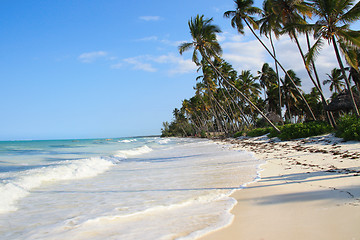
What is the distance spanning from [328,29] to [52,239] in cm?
1580

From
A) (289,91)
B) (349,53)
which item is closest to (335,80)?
(289,91)

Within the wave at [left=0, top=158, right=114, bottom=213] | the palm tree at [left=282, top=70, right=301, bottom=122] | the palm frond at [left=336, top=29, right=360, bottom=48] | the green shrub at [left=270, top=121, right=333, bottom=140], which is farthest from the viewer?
the palm tree at [left=282, top=70, right=301, bottom=122]

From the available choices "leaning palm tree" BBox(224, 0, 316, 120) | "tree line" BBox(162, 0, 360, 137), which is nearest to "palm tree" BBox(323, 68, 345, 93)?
"tree line" BBox(162, 0, 360, 137)

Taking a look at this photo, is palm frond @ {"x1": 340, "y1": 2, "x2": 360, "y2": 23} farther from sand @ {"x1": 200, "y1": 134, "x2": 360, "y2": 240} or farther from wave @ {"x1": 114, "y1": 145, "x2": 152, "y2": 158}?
wave @ {"x1": 114, "y1": 145, "x2": 152, "y2": 158}

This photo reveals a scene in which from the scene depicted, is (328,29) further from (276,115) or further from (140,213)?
(276,115)

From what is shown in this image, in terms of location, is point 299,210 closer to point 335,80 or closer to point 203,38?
point 203,38

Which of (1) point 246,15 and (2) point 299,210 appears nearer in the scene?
(2) point 299,210

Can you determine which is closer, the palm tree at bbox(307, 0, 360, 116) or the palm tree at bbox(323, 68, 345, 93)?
the palm tree at bbox(307, 0, 360, 116)

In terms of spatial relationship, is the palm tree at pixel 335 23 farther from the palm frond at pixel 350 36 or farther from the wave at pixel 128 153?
the wave at pixel 128 153

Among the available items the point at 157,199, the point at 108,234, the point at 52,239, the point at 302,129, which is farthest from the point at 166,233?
the point at 302,129

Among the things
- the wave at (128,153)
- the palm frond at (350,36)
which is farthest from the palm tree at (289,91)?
the wave at (128,153)

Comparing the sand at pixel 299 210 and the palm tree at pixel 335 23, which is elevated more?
the palm tree at pixel 335 23

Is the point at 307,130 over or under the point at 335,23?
under

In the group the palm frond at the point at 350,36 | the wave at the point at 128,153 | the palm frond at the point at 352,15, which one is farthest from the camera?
the wave at the point at 128,153
